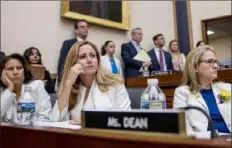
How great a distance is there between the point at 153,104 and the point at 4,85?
58 centimetres

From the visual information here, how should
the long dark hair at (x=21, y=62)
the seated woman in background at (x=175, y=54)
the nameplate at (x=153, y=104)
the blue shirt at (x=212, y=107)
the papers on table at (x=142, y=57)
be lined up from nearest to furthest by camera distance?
the nameplate at (x=153, y=104) → the long dark hair at (x=21, y=62) → the blue shirt at (x=212, y=107) → the papers on table at (x=142, y=57) → the seated woman in background at (x=175, y=54)

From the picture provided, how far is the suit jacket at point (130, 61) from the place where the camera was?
4.47 meters

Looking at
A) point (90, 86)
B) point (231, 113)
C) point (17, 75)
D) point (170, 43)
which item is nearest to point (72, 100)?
point (90, 86)

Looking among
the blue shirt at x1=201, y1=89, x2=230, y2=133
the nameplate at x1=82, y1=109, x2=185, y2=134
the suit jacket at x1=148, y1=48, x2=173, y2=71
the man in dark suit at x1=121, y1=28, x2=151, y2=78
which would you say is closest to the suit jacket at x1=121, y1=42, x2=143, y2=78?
the man in dark suit at x1=121, y1=28, x2=151, y2=78

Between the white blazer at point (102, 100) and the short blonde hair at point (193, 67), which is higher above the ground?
the short blonde hair at point (193, 67)

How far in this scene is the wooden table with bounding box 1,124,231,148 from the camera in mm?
658

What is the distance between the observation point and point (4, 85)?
117 centimetres

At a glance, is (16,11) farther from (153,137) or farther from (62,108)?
(153,137)

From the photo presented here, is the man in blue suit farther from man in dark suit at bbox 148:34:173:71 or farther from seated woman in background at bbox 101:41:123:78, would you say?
man in dark suit at bbox 148:34:173:71

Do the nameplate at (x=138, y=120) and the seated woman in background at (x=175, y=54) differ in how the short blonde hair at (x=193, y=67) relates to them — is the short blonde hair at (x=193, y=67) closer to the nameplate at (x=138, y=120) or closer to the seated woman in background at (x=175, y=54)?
the nameplate at (x=138, y=120)

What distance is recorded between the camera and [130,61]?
454 centimetres

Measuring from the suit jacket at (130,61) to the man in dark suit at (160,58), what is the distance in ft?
1.19

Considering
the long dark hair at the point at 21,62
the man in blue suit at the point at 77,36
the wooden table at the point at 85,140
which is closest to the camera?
the wooden table at the point at 85,140

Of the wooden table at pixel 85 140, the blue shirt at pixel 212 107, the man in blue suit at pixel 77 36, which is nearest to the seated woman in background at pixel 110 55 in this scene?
the man in blue suit at pixel 77 36
